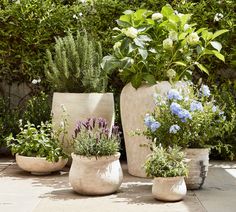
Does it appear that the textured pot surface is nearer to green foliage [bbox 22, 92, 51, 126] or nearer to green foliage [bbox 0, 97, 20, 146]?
green foliage [bbox 22, 92, 51, 126]

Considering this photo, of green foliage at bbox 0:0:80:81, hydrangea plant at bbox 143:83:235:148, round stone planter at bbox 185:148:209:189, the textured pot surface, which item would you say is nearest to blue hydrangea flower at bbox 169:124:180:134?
hydrangea plant at bbox 143:83:235:148

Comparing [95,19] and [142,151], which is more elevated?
[95,19]

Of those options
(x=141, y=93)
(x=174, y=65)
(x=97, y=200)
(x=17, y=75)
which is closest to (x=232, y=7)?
(x=174, y=65)

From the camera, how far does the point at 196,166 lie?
384 cm

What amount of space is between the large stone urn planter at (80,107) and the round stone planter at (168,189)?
4.02ft

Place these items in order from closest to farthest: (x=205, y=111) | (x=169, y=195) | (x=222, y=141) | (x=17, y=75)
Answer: (x=169, y=195) < (x=205, y=111) < (x=222, y=141) < (x=17, y=75)

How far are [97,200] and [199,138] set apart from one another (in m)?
0.91

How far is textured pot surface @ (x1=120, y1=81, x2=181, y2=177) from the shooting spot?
14.1ft

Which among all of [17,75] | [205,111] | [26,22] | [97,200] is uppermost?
[26,22]

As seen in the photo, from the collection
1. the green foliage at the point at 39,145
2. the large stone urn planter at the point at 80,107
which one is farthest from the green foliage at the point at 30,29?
the green foliage at the point at 39,145

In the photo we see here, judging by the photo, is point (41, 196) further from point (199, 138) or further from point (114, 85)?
point (114, 85)

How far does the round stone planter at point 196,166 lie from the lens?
3838 mm

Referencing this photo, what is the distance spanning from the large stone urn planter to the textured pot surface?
196 mm

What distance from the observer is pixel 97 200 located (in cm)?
357
